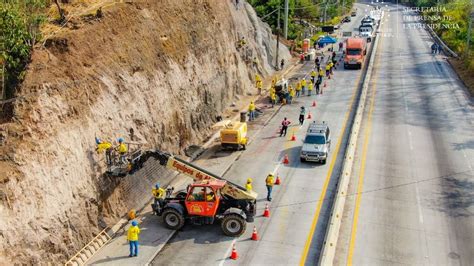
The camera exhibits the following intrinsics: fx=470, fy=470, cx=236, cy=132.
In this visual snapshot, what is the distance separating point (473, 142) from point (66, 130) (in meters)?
29.6

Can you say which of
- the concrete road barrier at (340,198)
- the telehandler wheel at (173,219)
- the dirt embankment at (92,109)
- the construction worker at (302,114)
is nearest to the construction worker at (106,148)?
the dirt embankment at (92,109)

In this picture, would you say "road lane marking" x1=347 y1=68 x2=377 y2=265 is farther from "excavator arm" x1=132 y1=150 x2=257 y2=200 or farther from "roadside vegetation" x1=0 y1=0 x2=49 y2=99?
"roadside vegetation" x1=0 y1=0 x2=49 y2=99

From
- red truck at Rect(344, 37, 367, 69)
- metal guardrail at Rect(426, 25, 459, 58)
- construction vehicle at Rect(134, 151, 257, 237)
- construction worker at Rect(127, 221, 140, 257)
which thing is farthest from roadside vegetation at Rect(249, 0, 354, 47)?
construction worker at Rect(127, 221, 140, 257)

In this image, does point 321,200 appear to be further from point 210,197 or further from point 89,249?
point 89,249

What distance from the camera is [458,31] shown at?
84188mm

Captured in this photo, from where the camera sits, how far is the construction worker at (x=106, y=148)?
75.2 feet

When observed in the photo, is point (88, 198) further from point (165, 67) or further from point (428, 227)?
point (428, 227)

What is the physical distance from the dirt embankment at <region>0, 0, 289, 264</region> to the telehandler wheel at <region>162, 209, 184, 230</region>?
2.95 meters

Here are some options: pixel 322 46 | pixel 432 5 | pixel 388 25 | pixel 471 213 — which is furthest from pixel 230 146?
pixel 432 5

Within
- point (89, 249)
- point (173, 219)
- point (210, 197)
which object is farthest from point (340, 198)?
point (89, 249)

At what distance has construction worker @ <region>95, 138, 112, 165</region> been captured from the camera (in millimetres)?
22922

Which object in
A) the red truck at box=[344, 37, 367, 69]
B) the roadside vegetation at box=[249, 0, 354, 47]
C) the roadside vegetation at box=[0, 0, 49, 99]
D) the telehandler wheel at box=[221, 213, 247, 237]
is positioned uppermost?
the roadside vegetation at box=[249, 0, 354, 47]

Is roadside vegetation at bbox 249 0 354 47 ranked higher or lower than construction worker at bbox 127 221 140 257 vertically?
higher

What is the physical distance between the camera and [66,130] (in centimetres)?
2189
